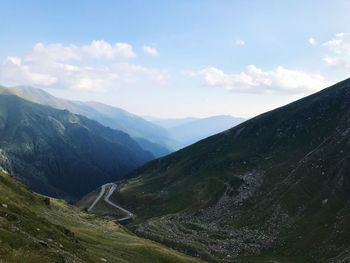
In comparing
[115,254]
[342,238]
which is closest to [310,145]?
[342,238]

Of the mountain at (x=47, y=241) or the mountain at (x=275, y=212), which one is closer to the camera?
the mountain at (x=47, y=241)

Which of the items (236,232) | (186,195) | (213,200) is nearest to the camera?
(236,232)

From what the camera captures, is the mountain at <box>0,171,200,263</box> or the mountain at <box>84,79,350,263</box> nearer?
the mountain at <box>0,171,200,263</box>

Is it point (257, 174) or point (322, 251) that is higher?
point (257, 174)

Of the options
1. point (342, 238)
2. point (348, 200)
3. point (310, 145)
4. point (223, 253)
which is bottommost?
point (223, 253)

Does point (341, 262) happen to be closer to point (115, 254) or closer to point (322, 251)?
point (322, 251)

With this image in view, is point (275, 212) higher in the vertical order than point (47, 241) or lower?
Result: lower

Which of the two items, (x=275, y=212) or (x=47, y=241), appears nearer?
(x=47, y=241)

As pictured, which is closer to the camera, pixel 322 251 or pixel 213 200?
pixel 322 251
